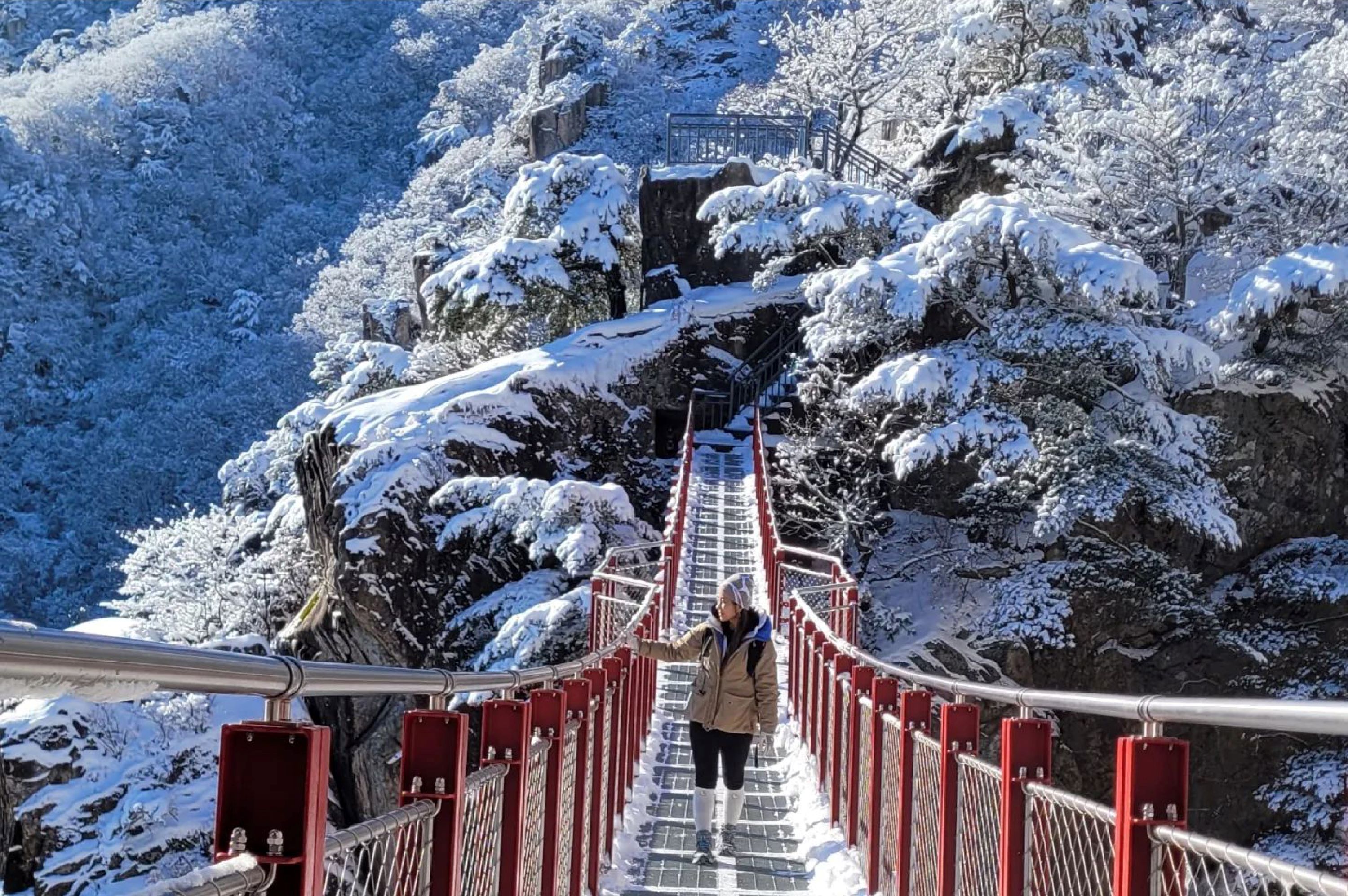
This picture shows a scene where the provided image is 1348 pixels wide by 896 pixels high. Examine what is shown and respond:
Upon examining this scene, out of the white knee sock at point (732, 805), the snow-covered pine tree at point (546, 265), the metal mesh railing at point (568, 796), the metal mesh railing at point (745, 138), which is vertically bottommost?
the white knee sock at point (732, 805)

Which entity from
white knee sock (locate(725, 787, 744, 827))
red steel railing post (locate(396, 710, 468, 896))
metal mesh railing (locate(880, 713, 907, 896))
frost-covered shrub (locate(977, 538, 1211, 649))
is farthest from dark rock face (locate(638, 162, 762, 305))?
red steel railing post (locate(396, 710, 468, 896))

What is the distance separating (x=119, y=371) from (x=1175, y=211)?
1877 inches

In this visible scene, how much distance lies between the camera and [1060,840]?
414 centimetres

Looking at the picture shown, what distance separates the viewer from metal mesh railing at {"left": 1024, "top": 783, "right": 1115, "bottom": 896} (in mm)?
3545

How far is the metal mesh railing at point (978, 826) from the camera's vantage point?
4871 mm

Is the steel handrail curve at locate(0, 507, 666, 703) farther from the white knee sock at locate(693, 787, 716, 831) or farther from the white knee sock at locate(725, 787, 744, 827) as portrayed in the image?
the white knee sock at locate(725, 787, 744, 827)

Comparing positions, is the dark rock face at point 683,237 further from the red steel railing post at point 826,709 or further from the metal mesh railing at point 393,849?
the metal mesh railing at point 393,849

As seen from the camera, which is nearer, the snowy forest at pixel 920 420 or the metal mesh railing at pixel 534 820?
the metal mesh railing at pixel 534 820

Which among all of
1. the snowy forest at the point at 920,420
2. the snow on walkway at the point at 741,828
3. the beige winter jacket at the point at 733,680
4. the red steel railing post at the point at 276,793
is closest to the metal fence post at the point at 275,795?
the red steel railing post at the point at 276,793

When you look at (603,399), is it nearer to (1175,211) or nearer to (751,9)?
(1175,211)

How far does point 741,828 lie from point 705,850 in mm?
1184

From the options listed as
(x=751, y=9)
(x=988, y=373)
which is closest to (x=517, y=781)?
(x=988, y=373)

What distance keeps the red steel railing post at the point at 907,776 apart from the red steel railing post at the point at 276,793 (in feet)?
14.3

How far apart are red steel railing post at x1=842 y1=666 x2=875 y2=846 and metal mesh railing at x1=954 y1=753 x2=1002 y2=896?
218 centimetres
